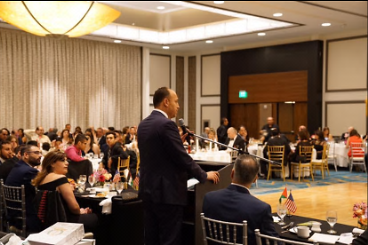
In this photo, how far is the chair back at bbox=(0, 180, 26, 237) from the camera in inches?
203

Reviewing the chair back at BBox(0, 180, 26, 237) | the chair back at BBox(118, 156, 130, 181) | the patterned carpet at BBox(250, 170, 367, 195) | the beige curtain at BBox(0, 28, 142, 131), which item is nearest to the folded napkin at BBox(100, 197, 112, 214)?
the chair back at BBox(0, 180, 26, 237)

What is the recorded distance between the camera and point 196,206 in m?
3.79

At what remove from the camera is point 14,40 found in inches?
637

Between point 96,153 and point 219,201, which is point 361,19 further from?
point 219,201

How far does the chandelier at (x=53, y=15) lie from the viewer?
34.2 ft

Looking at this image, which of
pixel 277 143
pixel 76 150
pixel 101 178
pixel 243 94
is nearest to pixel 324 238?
pixel 101 178

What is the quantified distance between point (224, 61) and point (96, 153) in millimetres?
9484

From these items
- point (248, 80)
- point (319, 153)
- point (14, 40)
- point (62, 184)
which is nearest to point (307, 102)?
point (248, 80)

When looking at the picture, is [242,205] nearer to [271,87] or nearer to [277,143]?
[277,143]

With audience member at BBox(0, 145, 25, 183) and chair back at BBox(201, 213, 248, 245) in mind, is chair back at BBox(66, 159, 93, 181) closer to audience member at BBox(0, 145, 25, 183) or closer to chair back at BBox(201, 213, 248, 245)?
audience member at BBox(0, 145, 25, 183)

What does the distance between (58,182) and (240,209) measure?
2.16 meters

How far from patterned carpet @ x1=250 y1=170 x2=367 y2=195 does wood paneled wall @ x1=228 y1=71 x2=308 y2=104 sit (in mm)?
4131

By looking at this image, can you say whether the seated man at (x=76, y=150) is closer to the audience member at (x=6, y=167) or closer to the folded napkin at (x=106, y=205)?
the audience member at (x=6, y=167)

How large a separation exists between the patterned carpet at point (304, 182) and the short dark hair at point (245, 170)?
22.6ft
